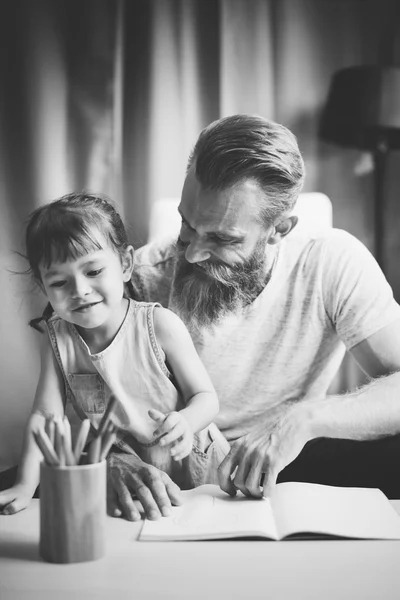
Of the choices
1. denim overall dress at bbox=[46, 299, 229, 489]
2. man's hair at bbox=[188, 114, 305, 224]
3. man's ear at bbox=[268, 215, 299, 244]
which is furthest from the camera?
man's ear at bbox=[268, 215, 299, 244]

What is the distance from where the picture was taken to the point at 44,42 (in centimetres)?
247

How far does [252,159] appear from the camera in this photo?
4.45ft

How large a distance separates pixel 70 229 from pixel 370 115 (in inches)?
63.1

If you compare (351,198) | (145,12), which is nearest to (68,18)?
(145,12)

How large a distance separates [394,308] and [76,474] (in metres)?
0.90

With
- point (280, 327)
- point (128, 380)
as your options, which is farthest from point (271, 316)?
point (128, 380)

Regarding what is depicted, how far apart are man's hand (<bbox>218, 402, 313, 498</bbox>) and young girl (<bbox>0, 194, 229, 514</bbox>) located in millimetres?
A: 114

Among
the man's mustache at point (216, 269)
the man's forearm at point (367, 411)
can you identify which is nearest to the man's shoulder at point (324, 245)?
the man's mustache at point (216, 269)

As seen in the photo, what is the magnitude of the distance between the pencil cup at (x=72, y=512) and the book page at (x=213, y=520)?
99 mm

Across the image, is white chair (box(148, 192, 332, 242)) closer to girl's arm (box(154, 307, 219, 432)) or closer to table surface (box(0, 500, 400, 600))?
girl's arm (box(154, 307, 219, 432))

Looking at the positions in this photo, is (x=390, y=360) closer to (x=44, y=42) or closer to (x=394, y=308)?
(x=394, y=308)

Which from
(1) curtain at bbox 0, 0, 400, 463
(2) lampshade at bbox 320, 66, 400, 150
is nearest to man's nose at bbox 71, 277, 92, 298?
(1) curtain at bbox 0, 0, 400, 463

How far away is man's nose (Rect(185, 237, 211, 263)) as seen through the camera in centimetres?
136

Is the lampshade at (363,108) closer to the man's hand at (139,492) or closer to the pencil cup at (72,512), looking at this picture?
the man's hand at (139,492)
